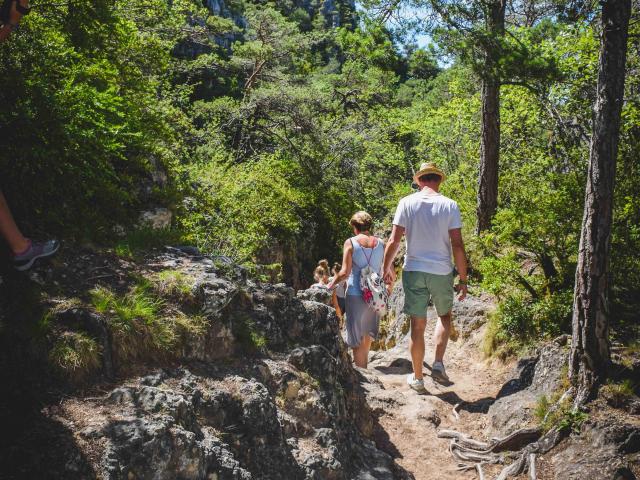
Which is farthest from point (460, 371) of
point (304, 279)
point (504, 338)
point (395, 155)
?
point (395, 155)

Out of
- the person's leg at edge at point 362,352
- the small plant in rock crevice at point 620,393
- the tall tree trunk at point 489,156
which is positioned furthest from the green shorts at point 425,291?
the tall tree trunk at point 489,156

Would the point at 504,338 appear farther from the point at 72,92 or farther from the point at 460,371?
the point at 72,92

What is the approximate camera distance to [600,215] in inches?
159

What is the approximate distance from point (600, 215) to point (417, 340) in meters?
2.09

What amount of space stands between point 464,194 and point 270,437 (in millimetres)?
8222

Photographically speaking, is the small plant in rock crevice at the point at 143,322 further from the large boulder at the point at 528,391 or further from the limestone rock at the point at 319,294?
the large boulder at the point at 528,391

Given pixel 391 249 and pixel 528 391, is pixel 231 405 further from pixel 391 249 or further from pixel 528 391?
pixel 528 391

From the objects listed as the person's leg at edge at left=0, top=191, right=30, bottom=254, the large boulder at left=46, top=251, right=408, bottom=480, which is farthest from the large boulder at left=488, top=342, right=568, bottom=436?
the person's leg at edge at left=0, top=191, right=30, bottom=254

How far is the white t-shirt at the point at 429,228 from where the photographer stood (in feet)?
16.2

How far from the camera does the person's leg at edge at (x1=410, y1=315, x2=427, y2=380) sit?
5164 mm

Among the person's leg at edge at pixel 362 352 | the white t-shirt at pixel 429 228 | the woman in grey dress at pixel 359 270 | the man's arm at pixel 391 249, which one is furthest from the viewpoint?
the person's leg at edge at pixel 362 352

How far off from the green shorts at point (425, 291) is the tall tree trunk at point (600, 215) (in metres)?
1.19

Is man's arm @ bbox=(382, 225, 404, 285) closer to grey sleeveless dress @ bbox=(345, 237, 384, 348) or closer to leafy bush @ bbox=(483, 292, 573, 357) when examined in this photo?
grey sleeveless dress @ bbox=(345, 237, 384, 348)

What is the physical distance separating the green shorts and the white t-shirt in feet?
0.20
